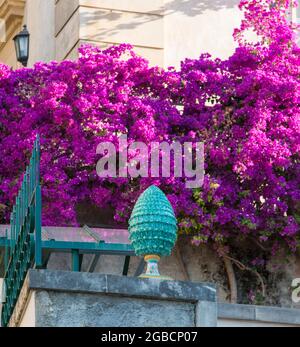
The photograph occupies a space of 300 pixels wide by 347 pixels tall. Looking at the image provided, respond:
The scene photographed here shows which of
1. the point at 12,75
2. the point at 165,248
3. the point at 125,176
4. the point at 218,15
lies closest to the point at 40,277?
the point at 165,248

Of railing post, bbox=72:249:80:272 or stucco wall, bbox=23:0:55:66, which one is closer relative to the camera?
railing post, bbox=72:249:80:272

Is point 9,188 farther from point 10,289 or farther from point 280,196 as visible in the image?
point 10,289

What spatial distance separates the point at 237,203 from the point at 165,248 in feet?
24.6

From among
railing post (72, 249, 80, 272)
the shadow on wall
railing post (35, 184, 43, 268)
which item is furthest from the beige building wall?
railing post (35, 184, 43, 268)

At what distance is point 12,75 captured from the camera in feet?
57.8

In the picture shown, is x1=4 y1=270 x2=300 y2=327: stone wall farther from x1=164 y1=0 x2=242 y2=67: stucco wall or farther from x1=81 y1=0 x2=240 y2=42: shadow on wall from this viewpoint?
x1=164 y1=0 x2=242 y2=67: stucco wall

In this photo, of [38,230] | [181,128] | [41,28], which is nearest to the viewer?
[38,230]

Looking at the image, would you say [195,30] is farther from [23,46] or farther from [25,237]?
Result: [25,237]

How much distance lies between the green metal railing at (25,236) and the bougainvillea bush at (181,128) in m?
6.30

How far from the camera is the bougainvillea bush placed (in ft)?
54.0

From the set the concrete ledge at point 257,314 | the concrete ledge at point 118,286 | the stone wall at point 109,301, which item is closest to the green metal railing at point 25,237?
the stone wall at point 109,301

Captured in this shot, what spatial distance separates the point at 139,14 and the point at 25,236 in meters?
10.2

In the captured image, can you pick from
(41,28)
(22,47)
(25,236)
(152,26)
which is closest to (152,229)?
(25,236)

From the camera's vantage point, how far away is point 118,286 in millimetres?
8703
